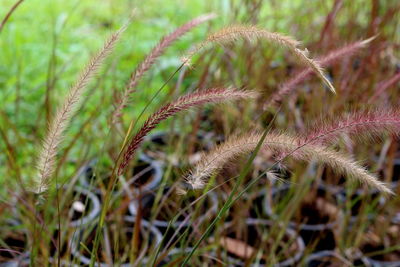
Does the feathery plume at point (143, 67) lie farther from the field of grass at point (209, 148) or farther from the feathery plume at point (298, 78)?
the feathery plume at point (298, 78)

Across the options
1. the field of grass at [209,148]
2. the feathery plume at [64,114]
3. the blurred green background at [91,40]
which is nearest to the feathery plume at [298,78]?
the field of grass at [209,148]

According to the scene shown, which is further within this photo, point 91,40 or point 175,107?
point 91,40

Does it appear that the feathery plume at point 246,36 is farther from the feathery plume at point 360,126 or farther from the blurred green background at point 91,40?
the blurred green background at point 91,40

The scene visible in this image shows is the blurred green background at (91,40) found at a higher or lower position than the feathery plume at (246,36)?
higher

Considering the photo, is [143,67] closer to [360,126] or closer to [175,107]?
[175,107]

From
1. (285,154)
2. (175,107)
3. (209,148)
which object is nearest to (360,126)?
Result: (285,154)

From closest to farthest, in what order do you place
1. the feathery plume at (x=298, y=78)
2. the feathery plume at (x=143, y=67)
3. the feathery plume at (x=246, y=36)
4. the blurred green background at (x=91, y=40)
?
1. the feathery plume at (x=246, y=36)
2. the feathery plume at (x=143, y=67)
3. the feathery plume at (x=298, y=78)
4. the blurred green background at (x=91, y=40)

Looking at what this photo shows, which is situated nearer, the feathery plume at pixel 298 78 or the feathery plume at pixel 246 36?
the feathery plume at pixel 246 36

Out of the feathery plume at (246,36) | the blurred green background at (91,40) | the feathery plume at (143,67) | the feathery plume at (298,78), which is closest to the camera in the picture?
the feathery plume at (246,36)
